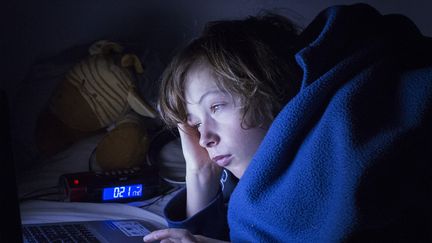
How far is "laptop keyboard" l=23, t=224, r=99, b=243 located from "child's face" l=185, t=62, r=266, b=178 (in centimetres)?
28

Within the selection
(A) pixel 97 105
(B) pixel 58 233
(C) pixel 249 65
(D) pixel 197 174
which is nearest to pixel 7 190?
(B) pixel 58 233

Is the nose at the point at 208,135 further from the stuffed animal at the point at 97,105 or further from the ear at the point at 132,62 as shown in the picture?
the ear at the point at 132,62

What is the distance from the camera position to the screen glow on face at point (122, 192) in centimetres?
109

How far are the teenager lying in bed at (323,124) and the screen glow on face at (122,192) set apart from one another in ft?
1.04

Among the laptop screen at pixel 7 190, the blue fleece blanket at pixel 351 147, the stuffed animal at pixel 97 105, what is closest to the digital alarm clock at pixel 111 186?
the stuffed animal at pixel 97 105

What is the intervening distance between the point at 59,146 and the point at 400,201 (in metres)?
1.01

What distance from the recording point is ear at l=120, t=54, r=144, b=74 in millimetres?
1319

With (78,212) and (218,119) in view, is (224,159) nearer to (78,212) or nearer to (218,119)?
(218,119)

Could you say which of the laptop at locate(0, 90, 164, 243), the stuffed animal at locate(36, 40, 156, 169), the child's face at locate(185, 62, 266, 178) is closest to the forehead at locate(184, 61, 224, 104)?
the child's face at locate(185, 62, 266, 178)

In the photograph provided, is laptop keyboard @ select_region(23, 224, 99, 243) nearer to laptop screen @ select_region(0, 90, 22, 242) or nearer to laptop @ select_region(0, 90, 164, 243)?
laptop @ select_region(0, 90, 164, 243)

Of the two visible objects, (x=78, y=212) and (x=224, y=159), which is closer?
(x=224, y=159)

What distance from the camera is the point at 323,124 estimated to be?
66 cm

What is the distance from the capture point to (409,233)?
2.22ft

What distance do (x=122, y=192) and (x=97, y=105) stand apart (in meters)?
0.32
